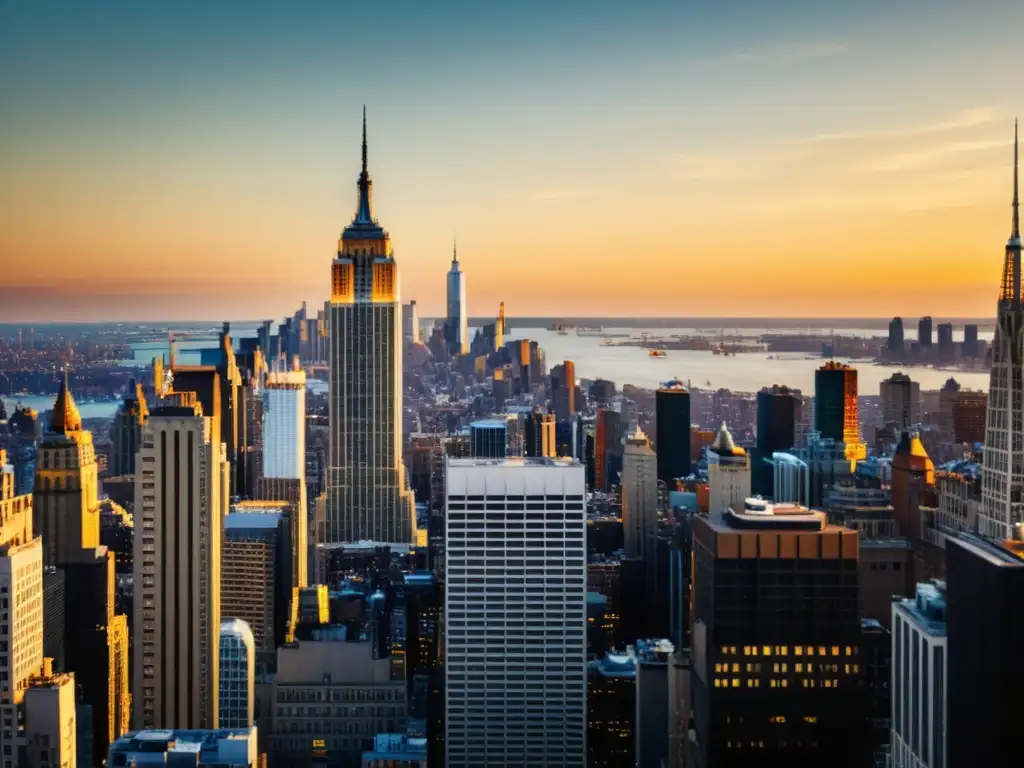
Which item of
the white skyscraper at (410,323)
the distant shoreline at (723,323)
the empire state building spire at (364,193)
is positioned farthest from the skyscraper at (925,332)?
the white skyscraper at (410,323)

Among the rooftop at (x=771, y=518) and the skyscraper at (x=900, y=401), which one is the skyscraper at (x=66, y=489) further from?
the skyscraper at (x=900, y=401)

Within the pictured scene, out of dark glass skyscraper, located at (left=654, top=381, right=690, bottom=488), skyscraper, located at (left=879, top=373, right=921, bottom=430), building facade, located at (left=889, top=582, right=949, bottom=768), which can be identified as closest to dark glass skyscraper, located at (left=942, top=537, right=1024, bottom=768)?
building facade, located at (left=889, top=582, right=949, bottom=768)

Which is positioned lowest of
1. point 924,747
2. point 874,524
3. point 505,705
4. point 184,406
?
point 505,705

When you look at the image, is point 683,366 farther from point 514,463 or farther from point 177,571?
point 177,571

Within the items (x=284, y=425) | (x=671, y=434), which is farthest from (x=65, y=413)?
(x=284, y=425)

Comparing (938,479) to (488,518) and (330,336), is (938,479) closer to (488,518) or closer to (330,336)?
(488,518)

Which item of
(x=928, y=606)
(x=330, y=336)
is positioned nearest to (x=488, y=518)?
(x=928, y=606)
